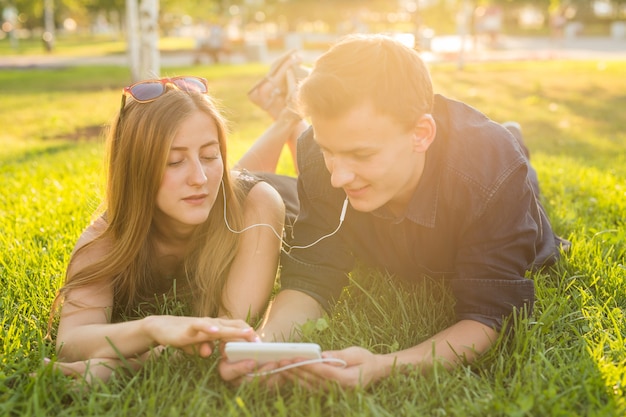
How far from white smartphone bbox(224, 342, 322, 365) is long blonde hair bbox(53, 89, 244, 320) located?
0.70m

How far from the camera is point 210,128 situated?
2791 millimetres

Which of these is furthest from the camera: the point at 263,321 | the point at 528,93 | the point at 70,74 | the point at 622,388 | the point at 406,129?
the point at 70,74

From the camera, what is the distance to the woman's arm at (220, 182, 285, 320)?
8.96 ft

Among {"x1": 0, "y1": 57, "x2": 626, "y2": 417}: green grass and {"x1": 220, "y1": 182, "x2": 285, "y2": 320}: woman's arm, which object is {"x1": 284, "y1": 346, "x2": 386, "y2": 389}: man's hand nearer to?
{"x1": 0, "y1": 57, "x2": 626, "y2": 417}: green grass

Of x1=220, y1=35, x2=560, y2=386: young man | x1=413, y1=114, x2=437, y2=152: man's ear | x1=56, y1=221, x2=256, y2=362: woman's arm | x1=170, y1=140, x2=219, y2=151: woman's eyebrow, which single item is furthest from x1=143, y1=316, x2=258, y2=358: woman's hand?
x1=413, y1=114, x2=437, y2=152: man's ear

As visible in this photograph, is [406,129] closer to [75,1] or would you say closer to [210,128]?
[210,128]

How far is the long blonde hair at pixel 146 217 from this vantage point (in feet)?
8.70

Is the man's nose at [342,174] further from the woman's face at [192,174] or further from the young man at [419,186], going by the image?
the woman's face at [192,174]

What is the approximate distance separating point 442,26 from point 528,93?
26556 millimetres

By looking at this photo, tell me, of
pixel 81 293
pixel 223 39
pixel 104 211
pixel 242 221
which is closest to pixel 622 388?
pixel 242 221

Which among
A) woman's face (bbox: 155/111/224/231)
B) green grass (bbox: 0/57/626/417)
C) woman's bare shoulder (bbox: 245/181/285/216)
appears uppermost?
woman's face (bbox: 155/111/224/231)

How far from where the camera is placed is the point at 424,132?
93.7 inches

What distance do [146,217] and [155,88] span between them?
552mm

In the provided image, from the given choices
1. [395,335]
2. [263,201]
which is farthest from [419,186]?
[263,201]
